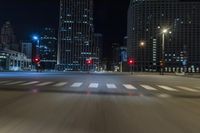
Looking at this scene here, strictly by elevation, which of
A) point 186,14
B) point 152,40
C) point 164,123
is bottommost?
point 164,123

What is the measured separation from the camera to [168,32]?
149 metres

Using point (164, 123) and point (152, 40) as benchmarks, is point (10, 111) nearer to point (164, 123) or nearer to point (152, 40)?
point (164, 123)

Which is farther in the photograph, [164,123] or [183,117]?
[183,117]

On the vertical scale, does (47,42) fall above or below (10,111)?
above

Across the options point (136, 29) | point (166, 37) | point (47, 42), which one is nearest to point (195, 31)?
point (166, 37)

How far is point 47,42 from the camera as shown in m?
199

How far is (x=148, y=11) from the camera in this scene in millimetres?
144625

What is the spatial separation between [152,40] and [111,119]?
147819mm

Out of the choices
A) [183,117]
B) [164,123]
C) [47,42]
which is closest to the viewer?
[164,123]

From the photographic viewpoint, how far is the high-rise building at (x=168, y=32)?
142m

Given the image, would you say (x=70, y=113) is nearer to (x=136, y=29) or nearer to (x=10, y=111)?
(x=10, y=111)

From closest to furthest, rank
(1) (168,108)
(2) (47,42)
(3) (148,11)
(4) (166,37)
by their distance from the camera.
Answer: (1) (168,108) → (3) (148,11) → (4) (166,37) → (2) (47,42)

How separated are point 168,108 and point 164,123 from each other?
3.57 m

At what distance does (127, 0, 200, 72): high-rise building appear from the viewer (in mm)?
142375
